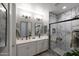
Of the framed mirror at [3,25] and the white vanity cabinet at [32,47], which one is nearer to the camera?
the framed mirror at [3,25]

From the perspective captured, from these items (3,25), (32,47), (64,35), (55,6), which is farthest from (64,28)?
(3,25)

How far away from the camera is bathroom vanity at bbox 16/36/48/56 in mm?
990

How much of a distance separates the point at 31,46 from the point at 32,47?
23mm

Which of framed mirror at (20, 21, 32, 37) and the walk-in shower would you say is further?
the walk-in shower

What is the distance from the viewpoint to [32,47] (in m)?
1.05

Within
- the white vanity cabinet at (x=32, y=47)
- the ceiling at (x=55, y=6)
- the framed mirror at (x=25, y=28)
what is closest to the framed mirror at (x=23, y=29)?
the framed mirror at (x=25, y=28)

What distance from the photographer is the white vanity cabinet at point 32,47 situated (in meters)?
0.99

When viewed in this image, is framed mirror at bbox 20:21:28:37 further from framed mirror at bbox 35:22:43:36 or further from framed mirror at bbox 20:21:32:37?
framed mirror at bbox 35:22:43:36

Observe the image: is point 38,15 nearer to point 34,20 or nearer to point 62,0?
point 34,20

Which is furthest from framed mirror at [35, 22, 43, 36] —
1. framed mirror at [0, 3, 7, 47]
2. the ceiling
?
framed mirror at [0, 3, 7, 47]

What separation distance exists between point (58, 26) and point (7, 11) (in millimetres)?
842

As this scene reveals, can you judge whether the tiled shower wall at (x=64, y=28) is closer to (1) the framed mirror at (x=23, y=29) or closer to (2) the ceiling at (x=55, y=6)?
(2) the ceiling at (x=55, y=6)

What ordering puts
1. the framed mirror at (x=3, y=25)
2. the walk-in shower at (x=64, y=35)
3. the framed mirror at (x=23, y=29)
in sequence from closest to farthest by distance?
the framed mirror at (x=3, y=25), the framed mirror at (x=23, y=29), the walk-in shower at (x=64, y=35)

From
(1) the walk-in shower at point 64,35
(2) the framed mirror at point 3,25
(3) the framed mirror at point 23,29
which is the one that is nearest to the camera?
(2) the framed mirror at point 3,25
